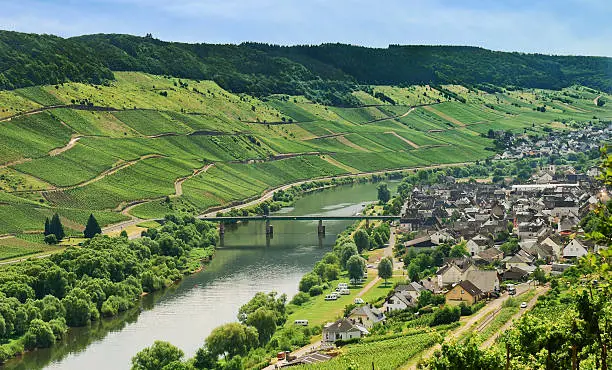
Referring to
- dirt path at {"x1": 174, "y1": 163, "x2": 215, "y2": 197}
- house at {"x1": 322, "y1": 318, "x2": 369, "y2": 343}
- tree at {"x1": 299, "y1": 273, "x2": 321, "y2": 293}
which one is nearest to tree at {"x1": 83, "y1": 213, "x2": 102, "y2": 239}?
dirt path at {"x1": 174, "y1": 163, "x2": 215, "y2": 197}

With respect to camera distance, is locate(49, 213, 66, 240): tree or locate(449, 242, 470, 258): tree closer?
locate(449, 242, 470, 258): tree

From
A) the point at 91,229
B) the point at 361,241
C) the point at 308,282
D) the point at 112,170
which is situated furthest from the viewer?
the point at 112,170

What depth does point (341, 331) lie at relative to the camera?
204ft

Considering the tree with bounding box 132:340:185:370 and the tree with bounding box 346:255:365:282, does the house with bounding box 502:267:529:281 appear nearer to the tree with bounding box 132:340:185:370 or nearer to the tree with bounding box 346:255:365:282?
the tree with bounding box 346:255:365:282

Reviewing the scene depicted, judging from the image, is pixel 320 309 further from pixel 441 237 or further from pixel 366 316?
pixel 441 237

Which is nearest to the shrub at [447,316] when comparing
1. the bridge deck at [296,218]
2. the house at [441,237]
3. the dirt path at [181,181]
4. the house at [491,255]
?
the house at [491,255]

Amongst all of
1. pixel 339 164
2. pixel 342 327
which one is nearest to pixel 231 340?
pixel 342 327

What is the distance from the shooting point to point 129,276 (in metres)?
85.6

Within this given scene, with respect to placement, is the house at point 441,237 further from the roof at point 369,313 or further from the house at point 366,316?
the house at point 366,316

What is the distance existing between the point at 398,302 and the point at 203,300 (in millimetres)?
17483

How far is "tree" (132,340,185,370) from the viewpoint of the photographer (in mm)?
56438

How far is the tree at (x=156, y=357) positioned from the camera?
5644cm

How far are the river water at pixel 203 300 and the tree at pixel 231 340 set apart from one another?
316cm

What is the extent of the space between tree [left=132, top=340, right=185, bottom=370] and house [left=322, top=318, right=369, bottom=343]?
1004 centimetres
